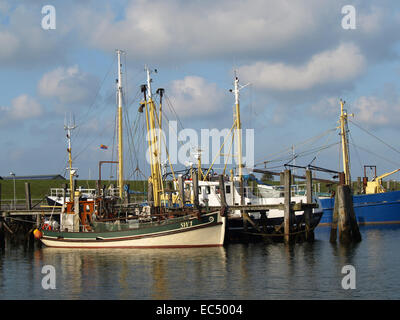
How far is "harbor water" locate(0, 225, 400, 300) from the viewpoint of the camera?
24.2 m

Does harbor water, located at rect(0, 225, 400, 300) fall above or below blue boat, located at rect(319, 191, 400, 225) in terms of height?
below

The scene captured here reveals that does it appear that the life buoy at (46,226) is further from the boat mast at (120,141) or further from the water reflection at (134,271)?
the boat mast at (120,141)

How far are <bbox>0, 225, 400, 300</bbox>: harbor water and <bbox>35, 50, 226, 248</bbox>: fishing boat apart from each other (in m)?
1.06

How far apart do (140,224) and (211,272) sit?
39.9 feet

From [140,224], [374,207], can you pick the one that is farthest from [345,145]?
[140,224]

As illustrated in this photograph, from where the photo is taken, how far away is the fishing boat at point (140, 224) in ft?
128

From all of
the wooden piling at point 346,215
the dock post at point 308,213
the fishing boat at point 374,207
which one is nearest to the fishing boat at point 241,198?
the dock post at point 308,213

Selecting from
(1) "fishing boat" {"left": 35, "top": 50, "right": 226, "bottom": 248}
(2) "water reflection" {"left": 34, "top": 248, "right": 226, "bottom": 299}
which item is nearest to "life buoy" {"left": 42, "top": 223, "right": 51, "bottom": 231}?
(1) "fishing boat" {"left": 35, "top": 50, "right": 226, "bottom": 248}

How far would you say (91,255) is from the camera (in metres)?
38.1

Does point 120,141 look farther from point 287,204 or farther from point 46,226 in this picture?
point 287,204

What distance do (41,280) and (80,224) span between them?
15.4 meters

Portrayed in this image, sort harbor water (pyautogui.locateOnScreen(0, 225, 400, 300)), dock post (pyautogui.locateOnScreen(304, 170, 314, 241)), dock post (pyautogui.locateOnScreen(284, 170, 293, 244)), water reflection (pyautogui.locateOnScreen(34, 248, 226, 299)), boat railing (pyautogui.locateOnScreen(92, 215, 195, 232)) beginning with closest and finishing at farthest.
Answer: harbor water (pyautogui.locateOnScreen(0, 225, 400, 300)), water reflection (pyautogui.locateOnScreen(34, 248, 226, 299)), boat railing (pyautogui.locateOnScreen(92, 215, 195, 232)), dock post (pyautogui.locateOnScreen(284, 170, 293, 244)), dock post (pyautogui.locateOnScreen(304, 170, 314, 241))

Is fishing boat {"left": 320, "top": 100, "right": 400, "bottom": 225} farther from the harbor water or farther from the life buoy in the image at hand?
the life buoy
